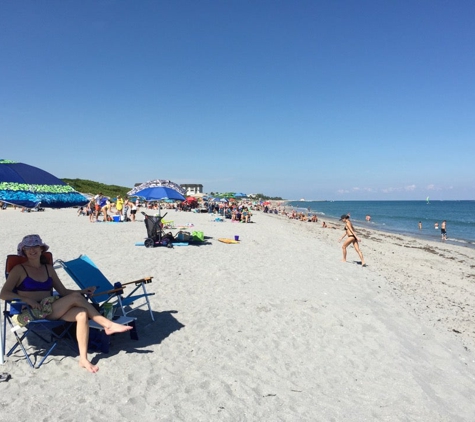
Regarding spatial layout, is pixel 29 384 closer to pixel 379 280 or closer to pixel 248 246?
pixel 379 280

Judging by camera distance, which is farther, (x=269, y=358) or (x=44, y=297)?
(x=269, y=358)

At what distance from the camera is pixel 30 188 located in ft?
11.2

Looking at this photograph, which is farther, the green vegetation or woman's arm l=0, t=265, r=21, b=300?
the green vegetation

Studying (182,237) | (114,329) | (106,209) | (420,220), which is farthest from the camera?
(420,220)

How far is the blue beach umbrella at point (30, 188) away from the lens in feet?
10.9

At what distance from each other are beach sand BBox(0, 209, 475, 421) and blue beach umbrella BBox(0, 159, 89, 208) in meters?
1.68

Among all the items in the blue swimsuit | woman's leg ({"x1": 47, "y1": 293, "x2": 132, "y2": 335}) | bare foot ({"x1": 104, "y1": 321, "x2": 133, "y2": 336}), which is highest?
the blue swimsuit

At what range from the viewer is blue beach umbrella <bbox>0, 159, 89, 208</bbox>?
332 centimetres

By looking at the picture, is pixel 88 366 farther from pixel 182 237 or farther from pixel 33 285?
pixel 182 237

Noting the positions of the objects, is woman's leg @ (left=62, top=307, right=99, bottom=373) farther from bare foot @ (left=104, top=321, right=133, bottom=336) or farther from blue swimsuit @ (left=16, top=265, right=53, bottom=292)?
blue swimsuit @ (left=16, top=265, right=53, bottom=292)

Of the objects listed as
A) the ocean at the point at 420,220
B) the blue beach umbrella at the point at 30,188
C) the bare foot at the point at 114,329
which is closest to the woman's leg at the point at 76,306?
the bare foot at the point at 114,329

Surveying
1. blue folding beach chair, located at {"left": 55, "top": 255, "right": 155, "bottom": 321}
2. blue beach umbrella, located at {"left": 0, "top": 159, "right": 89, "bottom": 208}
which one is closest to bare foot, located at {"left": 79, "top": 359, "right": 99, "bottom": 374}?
blue folding beach chair, located at {"left": 55, "top": 255, "right": 155, "bottom": 321}

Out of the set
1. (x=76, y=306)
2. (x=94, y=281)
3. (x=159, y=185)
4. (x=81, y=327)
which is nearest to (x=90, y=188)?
(x=159, y=185)

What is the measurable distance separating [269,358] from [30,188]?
A: 10.3 ft
